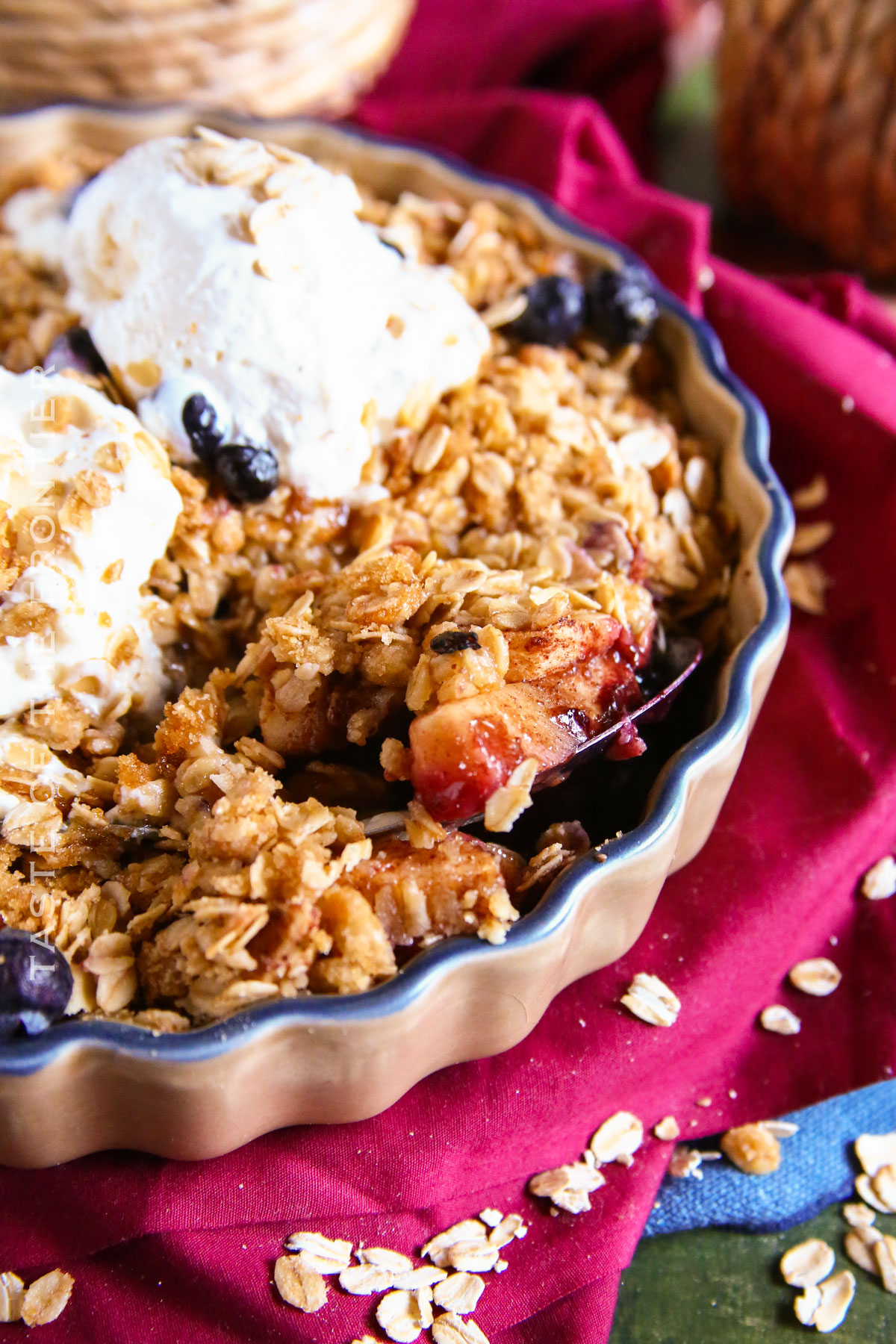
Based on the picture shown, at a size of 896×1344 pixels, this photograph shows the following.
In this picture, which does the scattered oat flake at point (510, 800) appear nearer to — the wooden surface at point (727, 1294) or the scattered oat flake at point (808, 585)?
the wooden surface at point (727, 1294)

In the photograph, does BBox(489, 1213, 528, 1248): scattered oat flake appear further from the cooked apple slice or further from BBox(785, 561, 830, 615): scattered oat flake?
BBox(785, 561, 830, 615): scattered oat flake

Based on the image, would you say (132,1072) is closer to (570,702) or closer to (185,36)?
(570,702)

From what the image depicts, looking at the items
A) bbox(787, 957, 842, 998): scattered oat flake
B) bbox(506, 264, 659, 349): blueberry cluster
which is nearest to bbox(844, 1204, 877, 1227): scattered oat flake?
bbox(787, 957, 842, 998): scattered oat flake

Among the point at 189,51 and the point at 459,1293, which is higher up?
the point at 189,51

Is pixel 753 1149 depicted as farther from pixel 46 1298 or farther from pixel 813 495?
pixel 813 495

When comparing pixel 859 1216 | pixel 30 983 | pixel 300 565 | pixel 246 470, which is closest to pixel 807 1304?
pixel 859 1216

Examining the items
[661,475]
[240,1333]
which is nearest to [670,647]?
[661,475]

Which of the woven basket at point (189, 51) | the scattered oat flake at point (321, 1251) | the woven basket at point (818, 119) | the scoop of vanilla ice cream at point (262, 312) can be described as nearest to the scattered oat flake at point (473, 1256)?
the scattered oat flake at point (321, 1251)
